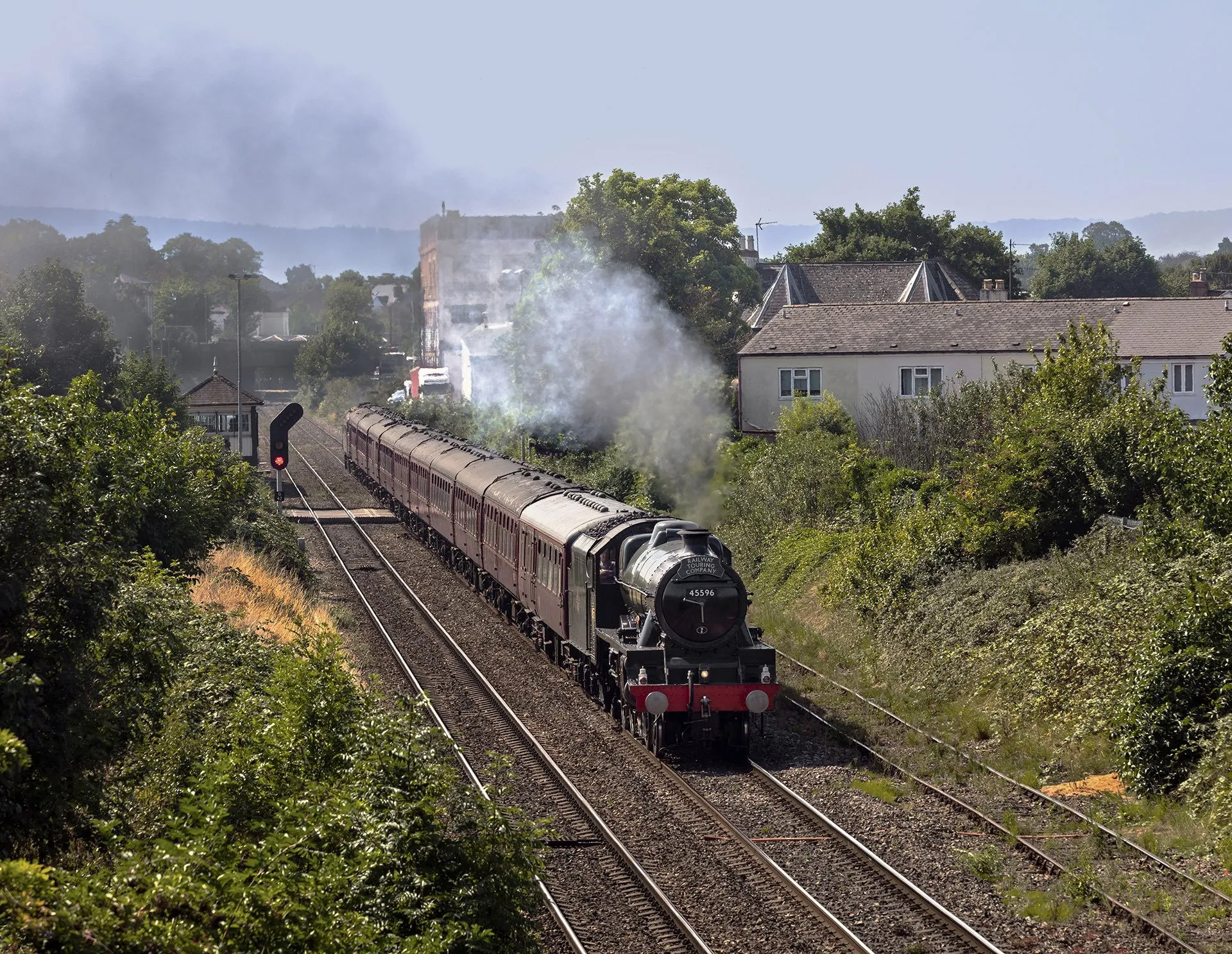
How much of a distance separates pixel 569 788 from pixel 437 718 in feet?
7.24

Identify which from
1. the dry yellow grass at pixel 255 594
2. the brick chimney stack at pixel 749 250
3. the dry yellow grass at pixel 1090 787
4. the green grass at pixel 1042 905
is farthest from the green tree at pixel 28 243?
the green grass at pixel 1042 905

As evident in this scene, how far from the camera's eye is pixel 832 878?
1300 centimetres

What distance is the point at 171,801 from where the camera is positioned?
11688mm

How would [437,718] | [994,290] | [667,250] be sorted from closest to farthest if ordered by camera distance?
[437,718] < [667,250] < [994,290]

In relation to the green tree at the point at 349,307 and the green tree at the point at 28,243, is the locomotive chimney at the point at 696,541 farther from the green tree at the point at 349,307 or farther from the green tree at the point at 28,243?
the green tree at the point at 28,243

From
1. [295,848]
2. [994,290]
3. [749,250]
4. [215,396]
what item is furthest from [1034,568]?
[749,250]

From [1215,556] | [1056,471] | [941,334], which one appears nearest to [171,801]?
[1215,556]

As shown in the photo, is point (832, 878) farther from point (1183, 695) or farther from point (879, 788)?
point (1183, 695)

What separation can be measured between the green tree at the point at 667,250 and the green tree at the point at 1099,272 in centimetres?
4493

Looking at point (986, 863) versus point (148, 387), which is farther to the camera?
point (148, 387)

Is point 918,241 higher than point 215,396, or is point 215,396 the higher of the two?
point 918,241

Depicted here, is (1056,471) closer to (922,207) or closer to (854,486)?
(854,486)

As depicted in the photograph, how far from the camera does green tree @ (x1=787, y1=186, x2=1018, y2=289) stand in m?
73.9

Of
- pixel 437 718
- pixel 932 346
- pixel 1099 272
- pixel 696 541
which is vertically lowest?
pixel 437 718
